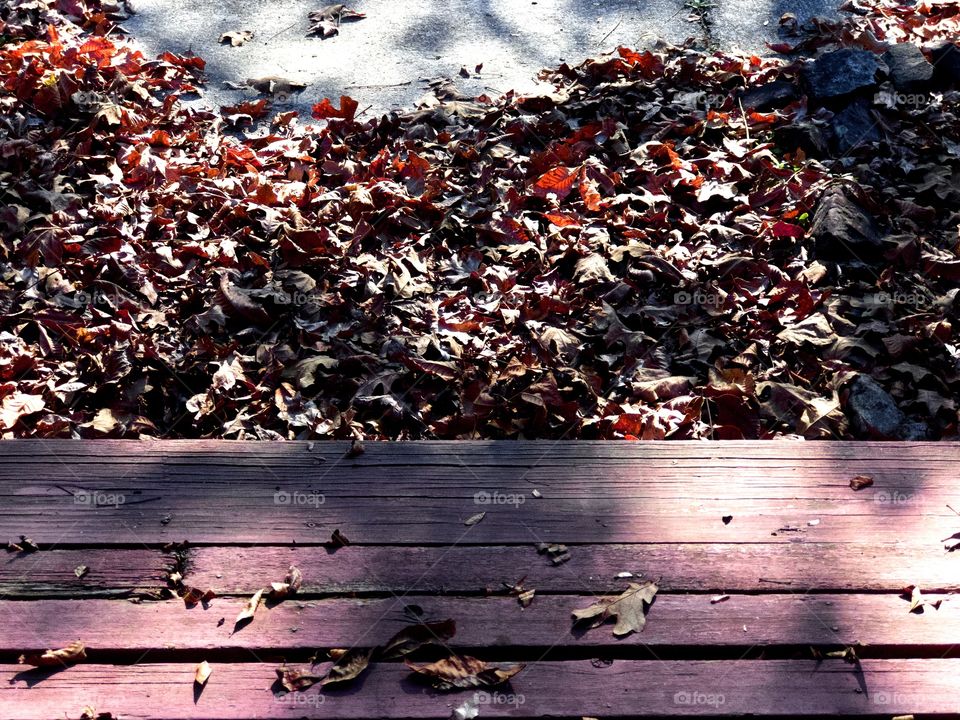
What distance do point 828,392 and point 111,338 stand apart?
9.34 feet

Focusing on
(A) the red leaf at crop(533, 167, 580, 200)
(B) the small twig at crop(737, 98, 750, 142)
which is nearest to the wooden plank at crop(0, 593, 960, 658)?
(A) the red leaf at crop(533, 167, 580, 200)

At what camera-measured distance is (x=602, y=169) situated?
4441 mm

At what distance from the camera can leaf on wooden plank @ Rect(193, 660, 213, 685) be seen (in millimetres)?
1867

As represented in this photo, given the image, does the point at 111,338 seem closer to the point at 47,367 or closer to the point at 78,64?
the point at 47,367

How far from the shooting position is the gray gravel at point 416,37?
5.41 meters

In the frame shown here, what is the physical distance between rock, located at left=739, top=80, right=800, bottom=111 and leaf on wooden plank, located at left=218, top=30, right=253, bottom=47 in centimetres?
322

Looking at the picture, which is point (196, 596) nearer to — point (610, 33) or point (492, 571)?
point (492, 571)

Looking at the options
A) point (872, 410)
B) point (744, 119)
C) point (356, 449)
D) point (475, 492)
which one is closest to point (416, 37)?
point (744, 119)

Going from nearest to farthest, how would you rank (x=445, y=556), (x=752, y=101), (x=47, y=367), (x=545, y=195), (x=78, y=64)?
(x=445, y=556), (x=47, y=367), (x=545, y=195), (x=752, y=101), (x=78, y=64)

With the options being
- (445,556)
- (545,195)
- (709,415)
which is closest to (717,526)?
(445,556)

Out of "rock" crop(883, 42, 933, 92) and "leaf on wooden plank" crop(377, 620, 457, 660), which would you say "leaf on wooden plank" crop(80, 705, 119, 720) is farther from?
"rock" crop(883, 42, 933, 92)

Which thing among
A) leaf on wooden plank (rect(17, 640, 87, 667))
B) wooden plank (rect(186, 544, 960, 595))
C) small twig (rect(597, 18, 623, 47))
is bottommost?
leaf on wooden plank (rect(17, 640, 87, 667))

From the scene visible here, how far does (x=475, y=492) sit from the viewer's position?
2.34 meters

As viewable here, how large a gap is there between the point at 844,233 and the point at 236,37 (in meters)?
4.09
